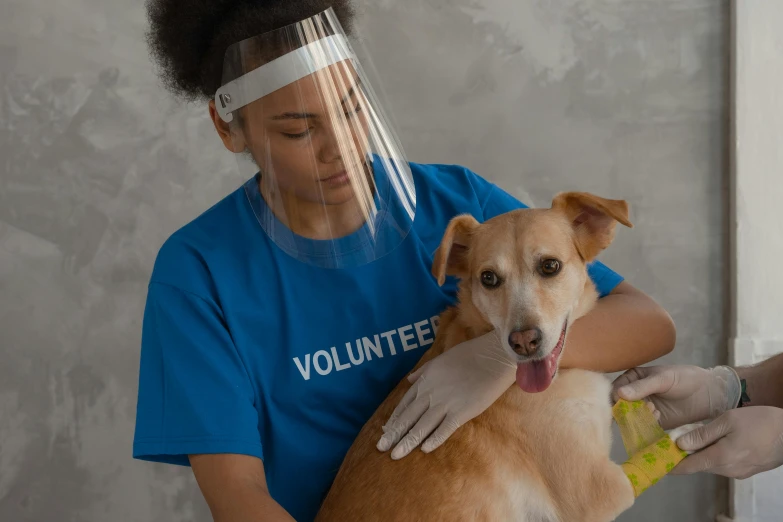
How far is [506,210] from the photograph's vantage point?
171 centimetres

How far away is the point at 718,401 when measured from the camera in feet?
5.51

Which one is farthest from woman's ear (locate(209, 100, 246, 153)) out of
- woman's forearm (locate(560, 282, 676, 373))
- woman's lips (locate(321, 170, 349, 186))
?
woman's forearm (locate(560, 282, 676, 373))

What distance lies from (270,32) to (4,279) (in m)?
1.56

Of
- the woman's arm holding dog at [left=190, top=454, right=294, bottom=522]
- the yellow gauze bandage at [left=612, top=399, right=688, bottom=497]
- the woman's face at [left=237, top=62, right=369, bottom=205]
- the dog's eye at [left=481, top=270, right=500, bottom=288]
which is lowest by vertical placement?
the yellow gauze bandage at [left=612, top=399, right=688, bottom=497]

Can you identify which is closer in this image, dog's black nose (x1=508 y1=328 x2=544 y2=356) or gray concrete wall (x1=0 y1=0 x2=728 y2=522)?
dog's black nose (x1=508 y1=328 x2=544 y2=356)

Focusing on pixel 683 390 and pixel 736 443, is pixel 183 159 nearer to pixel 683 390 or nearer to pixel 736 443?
pixel 683 390

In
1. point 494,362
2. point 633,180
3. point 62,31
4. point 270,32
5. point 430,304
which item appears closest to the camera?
point 270,32

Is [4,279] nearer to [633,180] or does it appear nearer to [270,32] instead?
[270,32]

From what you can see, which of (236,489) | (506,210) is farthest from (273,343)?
(506,210)

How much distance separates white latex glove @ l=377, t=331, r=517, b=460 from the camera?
141 centimetres

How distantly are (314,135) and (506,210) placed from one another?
0.60 meters

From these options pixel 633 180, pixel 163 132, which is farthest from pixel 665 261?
pixel 163 132

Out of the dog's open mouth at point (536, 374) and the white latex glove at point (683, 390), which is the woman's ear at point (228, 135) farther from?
the white latex glove at point (683, 390)

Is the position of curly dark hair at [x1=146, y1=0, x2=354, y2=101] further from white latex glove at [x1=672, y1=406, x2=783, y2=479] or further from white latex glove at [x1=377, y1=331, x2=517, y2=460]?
white latex glove at [x1=672, y1=406, x2=783, y2=479]
